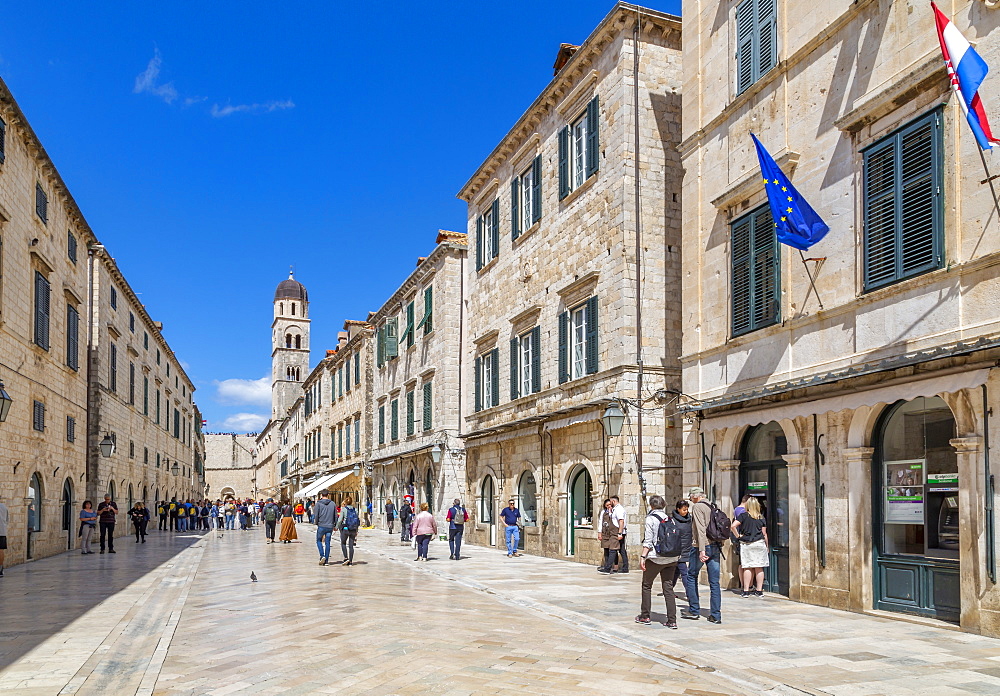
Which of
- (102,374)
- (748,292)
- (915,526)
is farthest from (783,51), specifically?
(102,374)

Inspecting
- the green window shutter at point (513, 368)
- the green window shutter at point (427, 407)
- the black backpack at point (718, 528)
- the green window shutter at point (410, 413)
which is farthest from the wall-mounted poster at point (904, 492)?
the green window shutter at point (410, 413)

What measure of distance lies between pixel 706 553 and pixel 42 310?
18.3 metres

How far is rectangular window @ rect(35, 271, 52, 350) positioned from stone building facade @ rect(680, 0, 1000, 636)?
15805mm

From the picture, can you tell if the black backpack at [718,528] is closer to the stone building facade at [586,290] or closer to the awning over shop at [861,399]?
the awning over shop at [861,399]

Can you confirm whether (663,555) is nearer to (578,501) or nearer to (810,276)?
(810,276)

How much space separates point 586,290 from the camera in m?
20.4

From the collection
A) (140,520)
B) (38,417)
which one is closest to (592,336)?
(38,417)

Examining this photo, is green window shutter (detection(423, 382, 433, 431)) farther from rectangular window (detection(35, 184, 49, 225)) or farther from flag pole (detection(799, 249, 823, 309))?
flag pole (detection(799, 249, 823, 309))

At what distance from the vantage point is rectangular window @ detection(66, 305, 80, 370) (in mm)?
25984

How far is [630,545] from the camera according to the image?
18.2 meters

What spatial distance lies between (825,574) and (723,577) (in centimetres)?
264

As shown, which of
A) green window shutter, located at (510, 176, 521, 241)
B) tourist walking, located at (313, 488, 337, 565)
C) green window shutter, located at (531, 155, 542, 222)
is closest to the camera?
tourist walking, located at (313, 488, 337, 565)

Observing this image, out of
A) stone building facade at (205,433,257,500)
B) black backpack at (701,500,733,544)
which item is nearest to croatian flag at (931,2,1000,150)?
black backpack at (701,500,733,544)

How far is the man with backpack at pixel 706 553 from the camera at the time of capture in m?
11.1
